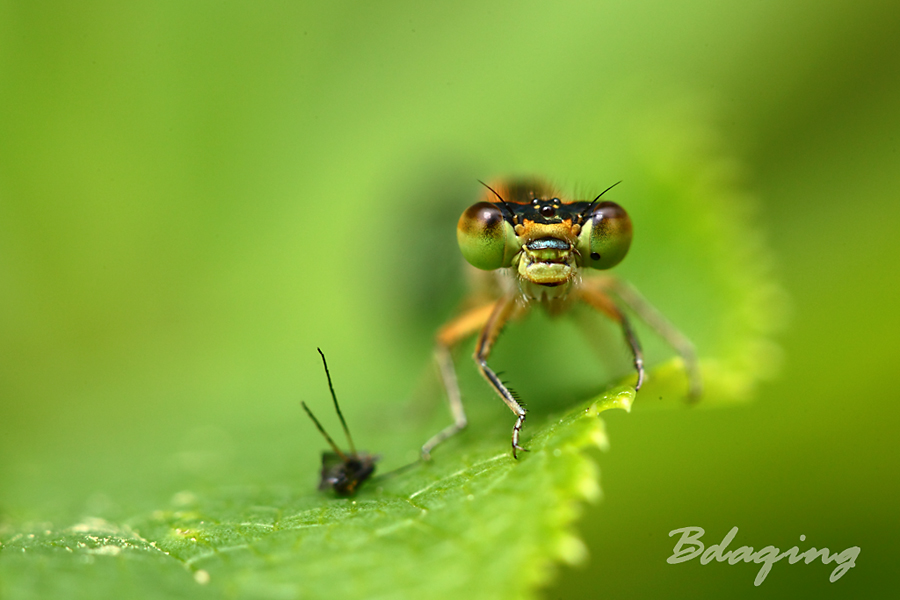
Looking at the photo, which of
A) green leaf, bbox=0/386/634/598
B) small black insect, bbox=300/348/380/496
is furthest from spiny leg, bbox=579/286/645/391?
small black insect, bbox=300/348/380/496

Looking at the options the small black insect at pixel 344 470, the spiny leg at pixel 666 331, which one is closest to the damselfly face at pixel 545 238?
the spiny leg at pixel 666 331

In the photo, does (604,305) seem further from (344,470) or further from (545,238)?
(344,470)

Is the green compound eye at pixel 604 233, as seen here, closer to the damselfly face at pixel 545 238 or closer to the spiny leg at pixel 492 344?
the damselfly face at pixel 545 238

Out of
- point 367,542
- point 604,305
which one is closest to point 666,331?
point 604,305

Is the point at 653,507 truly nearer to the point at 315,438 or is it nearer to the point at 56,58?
the point at 315,438

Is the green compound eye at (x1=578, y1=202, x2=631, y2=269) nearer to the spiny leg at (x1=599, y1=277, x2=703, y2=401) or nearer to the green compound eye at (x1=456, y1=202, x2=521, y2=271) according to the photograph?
the green compound eye at (x1=456, y1=202, x2=521, y2=271)
